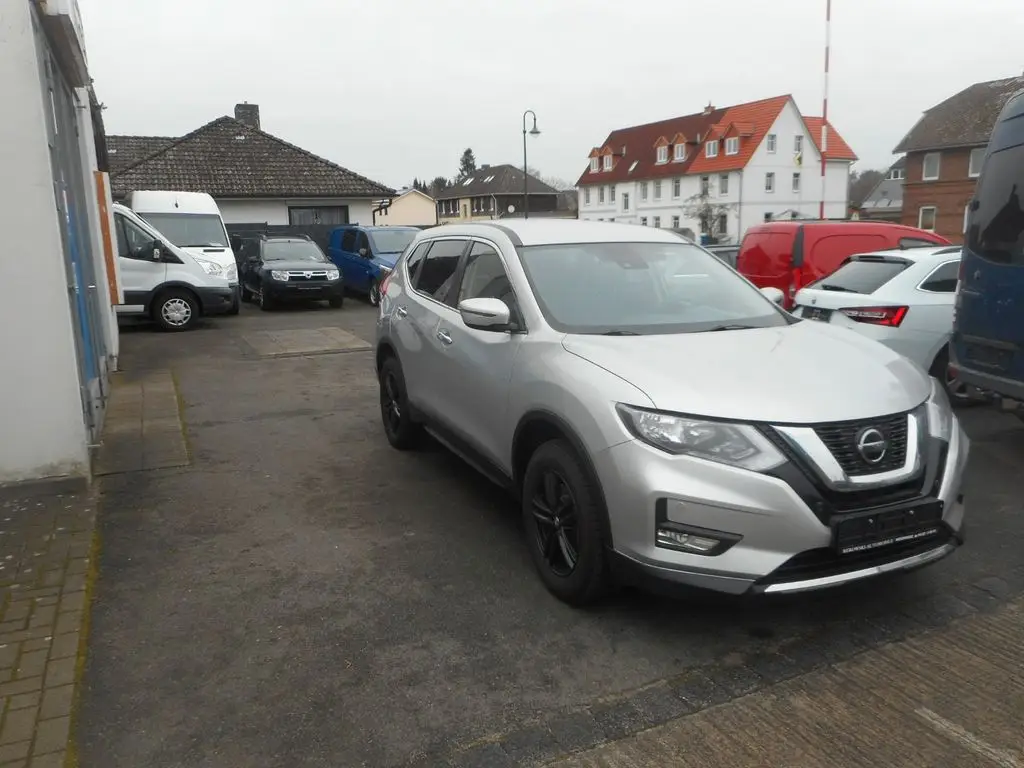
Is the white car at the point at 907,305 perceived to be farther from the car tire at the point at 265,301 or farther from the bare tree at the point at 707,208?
the bare tree at the point at 707,208

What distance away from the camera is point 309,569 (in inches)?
172

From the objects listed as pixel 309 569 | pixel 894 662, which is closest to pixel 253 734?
pixel 309 569

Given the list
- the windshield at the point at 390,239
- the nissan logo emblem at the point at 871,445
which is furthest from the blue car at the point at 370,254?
the nissan logo emblem at the point at 871,445

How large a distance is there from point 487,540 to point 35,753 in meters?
2.44

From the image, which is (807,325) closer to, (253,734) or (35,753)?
(253,734)

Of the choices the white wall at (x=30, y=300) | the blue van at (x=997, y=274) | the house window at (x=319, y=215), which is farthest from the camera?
the house window at (x=319, y=215)

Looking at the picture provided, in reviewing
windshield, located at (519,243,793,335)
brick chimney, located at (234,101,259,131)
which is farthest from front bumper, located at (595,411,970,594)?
brick chimney, located at (234,101,259,131)

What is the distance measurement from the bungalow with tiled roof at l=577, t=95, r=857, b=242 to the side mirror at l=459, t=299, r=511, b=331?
176 feet

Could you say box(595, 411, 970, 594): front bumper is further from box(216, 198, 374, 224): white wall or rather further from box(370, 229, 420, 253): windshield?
box(216, 198, 374, 224): white wall

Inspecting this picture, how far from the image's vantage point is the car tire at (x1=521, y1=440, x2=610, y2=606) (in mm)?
3568

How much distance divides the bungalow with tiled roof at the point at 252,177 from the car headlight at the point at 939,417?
2611 cm

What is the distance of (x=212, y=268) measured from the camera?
1516cm

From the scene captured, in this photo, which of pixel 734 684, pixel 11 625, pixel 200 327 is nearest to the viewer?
pixel 734 684

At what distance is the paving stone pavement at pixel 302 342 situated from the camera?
12.0 m
